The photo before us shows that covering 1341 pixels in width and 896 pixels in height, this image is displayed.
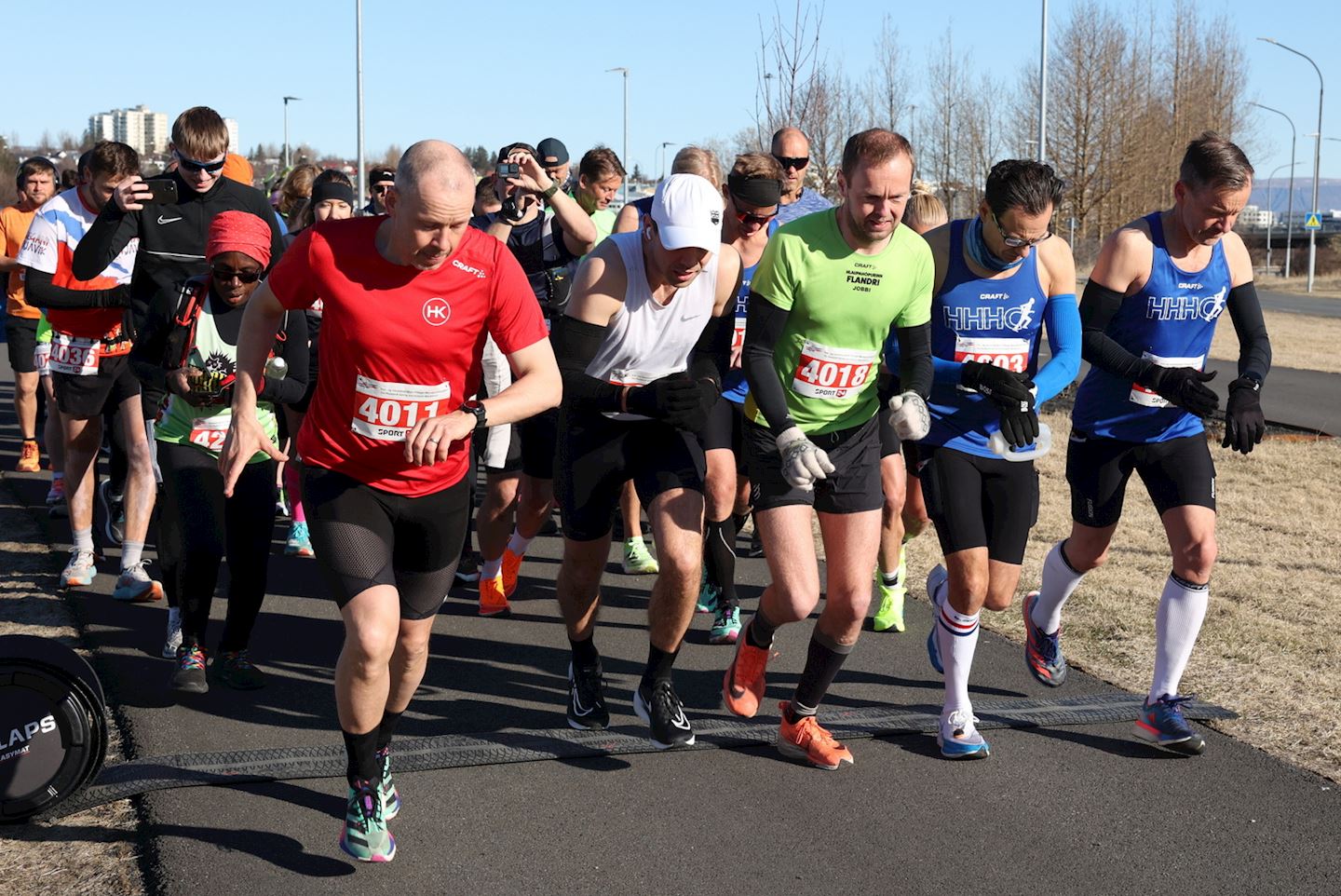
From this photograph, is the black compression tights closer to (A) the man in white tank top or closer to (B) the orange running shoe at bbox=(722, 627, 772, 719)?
(A) the man in white tank top

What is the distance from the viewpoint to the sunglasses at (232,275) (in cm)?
557

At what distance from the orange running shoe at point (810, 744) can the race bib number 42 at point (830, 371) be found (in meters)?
1.12

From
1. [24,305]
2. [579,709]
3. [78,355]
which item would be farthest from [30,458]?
[579,709]

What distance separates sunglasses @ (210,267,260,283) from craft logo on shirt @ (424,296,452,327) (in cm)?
180

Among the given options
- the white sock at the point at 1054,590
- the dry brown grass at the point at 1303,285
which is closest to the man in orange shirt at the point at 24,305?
the white sock at the point at 1054,590

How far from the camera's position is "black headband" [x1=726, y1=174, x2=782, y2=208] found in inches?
243

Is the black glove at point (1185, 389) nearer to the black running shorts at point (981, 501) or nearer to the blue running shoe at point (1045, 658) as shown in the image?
the black running shorts at point (981, 501)

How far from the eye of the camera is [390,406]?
4117mm

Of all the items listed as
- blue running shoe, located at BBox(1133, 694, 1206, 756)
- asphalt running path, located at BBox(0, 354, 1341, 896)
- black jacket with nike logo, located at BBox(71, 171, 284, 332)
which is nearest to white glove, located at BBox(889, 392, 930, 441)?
asphalt running path, located at BBox(0, 354, 1341, 896)

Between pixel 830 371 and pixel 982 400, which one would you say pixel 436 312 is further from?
pixel 982 400

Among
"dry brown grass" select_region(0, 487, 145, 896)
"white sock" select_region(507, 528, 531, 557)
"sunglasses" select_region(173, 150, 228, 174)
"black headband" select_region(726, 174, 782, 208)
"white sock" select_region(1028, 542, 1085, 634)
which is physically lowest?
"dry brown grass" select_region(0, 487, 145, 896)

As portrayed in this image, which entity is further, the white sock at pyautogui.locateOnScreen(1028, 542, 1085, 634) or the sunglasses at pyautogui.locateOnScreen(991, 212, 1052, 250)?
the white sock at pyautogui.locateOnScreen(1028, 542, 1085, 634)

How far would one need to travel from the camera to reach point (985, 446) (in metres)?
5.27

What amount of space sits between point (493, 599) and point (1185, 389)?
3.52 m
